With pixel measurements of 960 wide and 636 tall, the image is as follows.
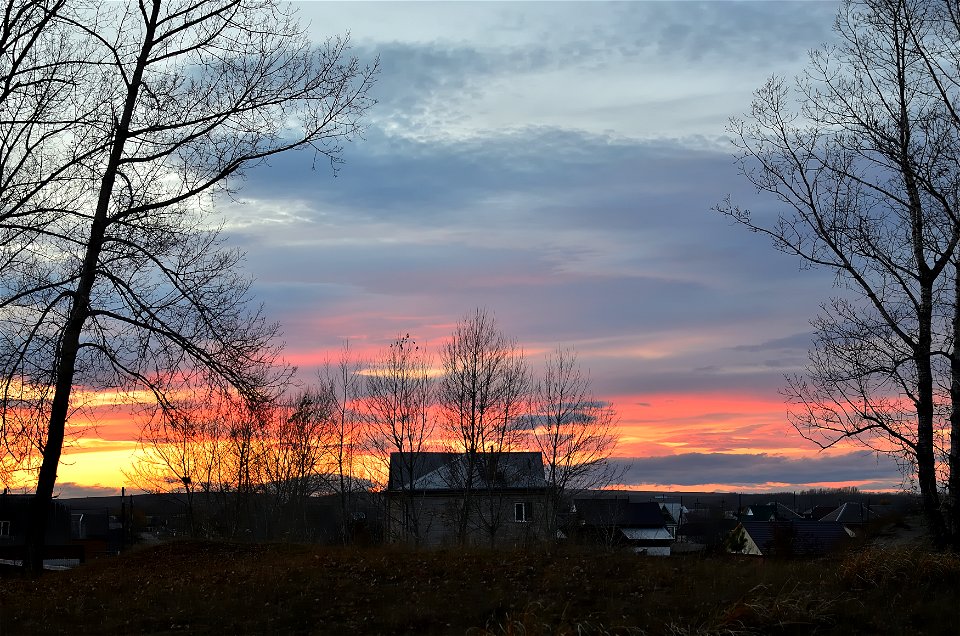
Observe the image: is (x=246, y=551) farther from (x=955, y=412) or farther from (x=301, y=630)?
(x=955, y=412)

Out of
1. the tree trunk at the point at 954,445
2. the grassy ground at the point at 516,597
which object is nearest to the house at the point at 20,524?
the grassy ground at the point at 516,597

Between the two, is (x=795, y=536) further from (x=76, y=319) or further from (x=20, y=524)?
(x=20, y=524)

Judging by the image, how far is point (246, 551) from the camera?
18594mm

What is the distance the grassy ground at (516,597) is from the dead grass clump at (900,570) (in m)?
0.02

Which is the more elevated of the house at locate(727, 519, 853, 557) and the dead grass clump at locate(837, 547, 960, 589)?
the dead grass clump at locate(837, 547, 960, 589)

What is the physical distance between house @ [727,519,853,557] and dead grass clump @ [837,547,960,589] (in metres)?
19.9

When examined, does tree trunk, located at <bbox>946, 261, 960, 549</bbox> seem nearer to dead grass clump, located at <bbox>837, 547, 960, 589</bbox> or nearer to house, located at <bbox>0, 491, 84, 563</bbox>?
dead grass clump, located at <bbox>837, 547, 960, 589</bbox>

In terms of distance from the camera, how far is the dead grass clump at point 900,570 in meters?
12.1

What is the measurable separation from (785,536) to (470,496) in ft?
43.8

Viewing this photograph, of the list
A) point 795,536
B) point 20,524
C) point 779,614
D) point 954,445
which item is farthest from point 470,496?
point 20,524

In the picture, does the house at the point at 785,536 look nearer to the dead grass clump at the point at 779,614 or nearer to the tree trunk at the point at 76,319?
the dead grass clump at the point at 779,614

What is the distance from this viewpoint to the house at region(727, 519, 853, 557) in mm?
34375

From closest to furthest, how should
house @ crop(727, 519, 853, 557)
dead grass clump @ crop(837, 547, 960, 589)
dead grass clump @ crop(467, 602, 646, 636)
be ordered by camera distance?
dead grass clump @ crop(467, 602, 646, 636) < dead grass clump @ crop(837, 547, 960, 589) < house @ crop(727, 519, 853, 557)

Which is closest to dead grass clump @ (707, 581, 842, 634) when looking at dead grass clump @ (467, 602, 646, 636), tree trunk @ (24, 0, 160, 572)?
dead grass clump @ (467, 602, 646, 636)
